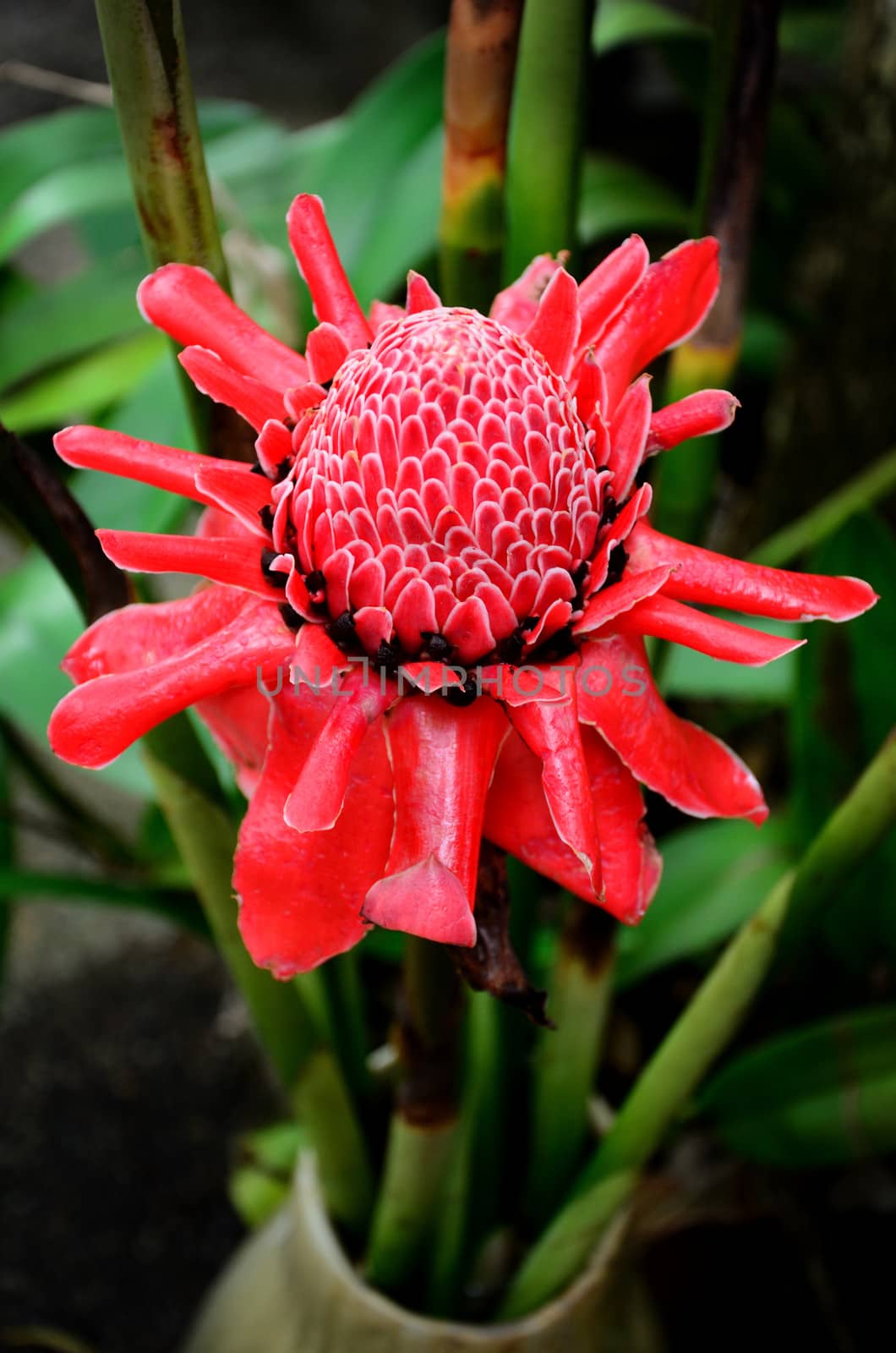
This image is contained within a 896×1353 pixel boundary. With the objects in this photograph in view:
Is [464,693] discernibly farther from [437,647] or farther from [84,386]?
[84,386]

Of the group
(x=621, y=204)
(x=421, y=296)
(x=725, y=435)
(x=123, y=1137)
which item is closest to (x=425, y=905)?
(x=421, y=296)

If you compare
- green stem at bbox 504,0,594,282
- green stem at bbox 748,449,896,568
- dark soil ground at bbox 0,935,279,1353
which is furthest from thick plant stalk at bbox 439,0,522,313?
dark soil ground at bbox 0,935,279,1353

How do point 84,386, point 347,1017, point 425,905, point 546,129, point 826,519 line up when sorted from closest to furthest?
1. point 425,905
2. point 546,129
3. point 347,1017
4. point 826,519
5. point 84,386

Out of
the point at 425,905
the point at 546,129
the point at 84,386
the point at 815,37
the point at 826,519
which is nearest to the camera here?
the point at 425,905

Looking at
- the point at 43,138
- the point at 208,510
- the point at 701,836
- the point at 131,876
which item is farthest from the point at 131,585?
the point at 43,138

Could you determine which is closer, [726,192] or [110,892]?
[726,192]

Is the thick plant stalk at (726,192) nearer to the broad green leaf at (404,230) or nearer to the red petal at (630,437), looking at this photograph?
the red petal at (630,437)
